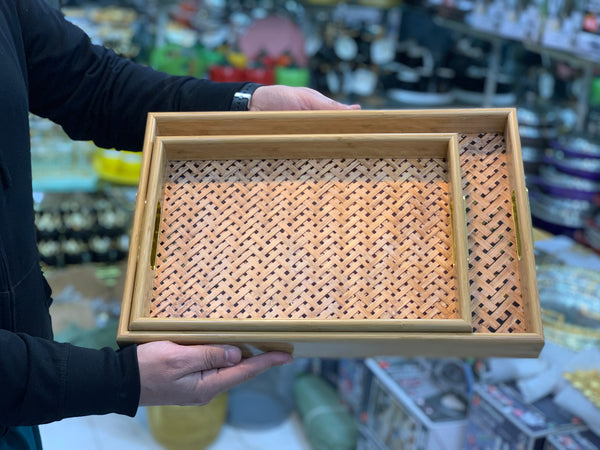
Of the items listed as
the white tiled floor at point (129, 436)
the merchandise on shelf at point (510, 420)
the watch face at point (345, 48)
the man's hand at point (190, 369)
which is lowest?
the white tiled floor at point (129, 436)

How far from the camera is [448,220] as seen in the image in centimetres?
90

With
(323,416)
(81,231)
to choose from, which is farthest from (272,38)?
(323,416)

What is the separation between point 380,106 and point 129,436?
1.63 metres

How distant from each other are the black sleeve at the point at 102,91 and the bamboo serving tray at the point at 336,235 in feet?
0.34

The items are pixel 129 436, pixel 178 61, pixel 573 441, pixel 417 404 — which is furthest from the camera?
pixel 178 61

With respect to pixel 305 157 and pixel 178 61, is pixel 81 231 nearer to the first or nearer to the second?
pixel 178 61

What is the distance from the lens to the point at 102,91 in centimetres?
107

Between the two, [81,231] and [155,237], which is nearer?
[155,237]

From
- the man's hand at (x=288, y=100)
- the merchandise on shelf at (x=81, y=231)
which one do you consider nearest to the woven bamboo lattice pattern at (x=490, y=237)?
the man's hand at (x=288, y=100)

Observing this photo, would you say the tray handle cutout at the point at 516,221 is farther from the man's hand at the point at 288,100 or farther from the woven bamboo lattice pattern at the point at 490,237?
the man's hand at the point at 288,100

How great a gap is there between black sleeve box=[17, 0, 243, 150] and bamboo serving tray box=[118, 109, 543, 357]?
0.10m

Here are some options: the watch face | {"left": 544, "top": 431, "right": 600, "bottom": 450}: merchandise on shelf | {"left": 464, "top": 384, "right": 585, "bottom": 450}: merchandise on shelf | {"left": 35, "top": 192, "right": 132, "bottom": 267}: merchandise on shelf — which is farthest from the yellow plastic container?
the watch face

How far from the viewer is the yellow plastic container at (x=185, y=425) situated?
1939mm

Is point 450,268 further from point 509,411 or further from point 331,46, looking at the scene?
A: point 331,46
